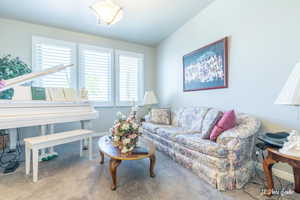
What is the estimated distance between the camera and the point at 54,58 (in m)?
3.80

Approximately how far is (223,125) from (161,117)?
1735 mm

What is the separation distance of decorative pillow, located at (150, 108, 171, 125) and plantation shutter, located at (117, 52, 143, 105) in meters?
1.28

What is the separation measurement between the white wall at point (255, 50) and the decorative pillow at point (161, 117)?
79cm

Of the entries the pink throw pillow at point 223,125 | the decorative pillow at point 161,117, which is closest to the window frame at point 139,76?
the decorative pillow at point 161,117

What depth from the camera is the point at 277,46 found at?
2.06 meters

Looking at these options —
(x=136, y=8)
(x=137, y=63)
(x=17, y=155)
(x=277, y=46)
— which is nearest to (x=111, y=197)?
(x=17, y=155)

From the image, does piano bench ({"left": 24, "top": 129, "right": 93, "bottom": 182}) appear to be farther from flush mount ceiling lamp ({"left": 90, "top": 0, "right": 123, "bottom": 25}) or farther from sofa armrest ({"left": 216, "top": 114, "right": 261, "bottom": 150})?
sofa armrest ({"left": 216, "top": 114, "right": 261, "bottom": 150})

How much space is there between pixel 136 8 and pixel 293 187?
372cm

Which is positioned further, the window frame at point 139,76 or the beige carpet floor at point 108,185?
the window frame at point 139,76

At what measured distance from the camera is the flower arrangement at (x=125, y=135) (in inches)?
75.6

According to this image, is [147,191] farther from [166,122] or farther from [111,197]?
[166,122]

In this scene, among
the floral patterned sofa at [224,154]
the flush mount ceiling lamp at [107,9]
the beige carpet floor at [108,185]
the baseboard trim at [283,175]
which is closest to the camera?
the beige carpet floor at [108,185]

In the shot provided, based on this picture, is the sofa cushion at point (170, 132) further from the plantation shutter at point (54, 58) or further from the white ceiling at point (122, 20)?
the plantation shutter at point (54, 58)

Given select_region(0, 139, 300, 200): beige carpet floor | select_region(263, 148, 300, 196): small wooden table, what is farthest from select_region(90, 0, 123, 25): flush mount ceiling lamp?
select_region(263, 148, 300, 196): small wooden table
